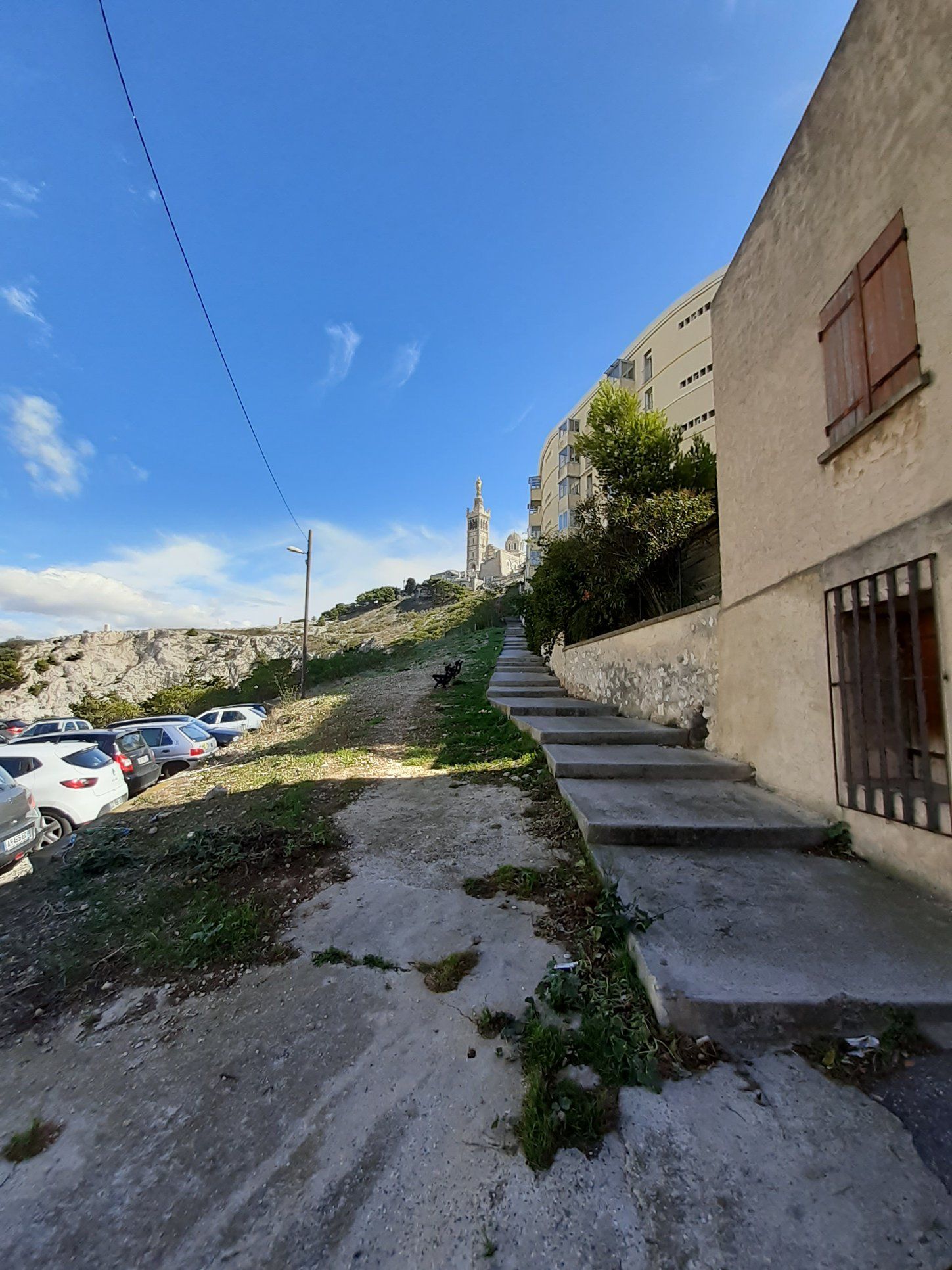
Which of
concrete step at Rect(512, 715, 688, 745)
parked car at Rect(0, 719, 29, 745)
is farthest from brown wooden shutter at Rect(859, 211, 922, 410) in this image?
parked car at Rect(0, 719, 29, 745)

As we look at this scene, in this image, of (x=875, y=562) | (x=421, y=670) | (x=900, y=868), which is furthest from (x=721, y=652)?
(x=421, y=670)

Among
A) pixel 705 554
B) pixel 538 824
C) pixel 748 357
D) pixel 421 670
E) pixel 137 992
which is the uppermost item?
pixel 748 357

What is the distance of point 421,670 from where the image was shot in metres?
19.0

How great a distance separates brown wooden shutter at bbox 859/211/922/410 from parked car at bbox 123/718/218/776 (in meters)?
12.1

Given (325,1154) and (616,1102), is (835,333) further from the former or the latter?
(325,1154)

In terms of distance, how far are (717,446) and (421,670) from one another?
47.9 ft

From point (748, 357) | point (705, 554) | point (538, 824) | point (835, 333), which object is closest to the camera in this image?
point (835, 333)

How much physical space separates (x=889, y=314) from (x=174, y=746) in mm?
13239

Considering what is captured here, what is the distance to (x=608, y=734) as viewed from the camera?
19.8 ft

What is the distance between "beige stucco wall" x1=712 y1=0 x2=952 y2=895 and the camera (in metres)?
2.87

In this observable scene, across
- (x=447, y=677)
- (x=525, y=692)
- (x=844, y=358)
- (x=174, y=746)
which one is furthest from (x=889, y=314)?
(x=174, y=746)

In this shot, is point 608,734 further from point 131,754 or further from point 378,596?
point 378,596

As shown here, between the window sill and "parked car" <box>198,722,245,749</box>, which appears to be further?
"parked car" <box>198,722,245,749</box>

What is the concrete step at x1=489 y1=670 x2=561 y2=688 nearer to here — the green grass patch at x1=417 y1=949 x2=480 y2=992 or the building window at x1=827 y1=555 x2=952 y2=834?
the building window at x1=827 y1=555 x2=952 y2=834
